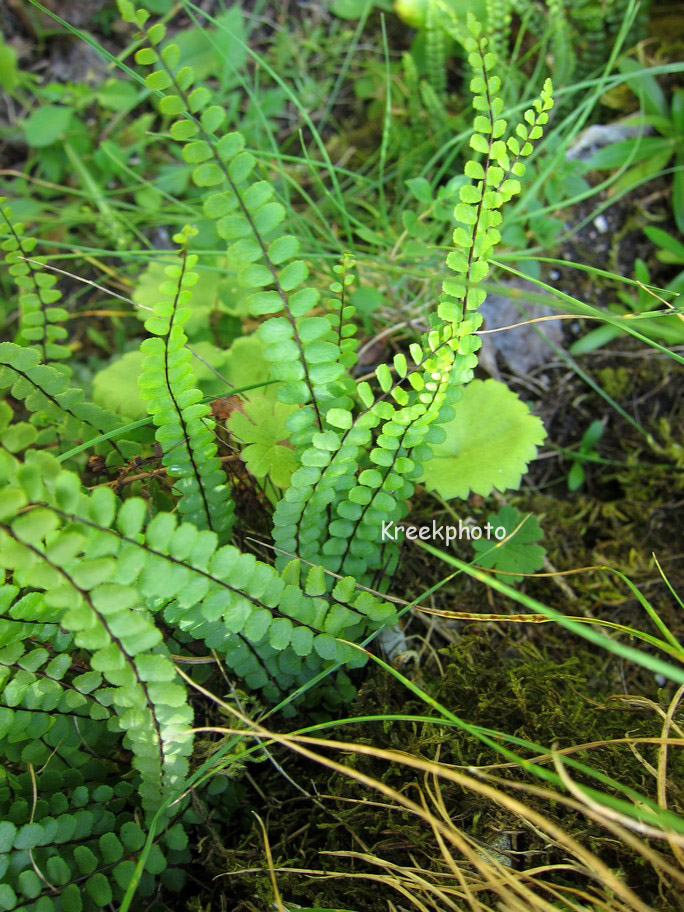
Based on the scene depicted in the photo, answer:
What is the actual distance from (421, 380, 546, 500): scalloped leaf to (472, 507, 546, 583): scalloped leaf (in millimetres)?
141

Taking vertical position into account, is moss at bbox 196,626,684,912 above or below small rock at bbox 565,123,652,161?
below

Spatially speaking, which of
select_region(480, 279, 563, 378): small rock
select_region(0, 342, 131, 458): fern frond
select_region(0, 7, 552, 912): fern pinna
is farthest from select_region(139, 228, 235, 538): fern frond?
select_region(480, 279, 563, 378): small rock

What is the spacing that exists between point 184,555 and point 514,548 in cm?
93

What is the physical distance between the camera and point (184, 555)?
1046 mm

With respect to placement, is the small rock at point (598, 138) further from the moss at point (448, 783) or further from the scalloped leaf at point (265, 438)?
the moss at point (448, 783)

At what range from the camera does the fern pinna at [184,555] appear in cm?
105

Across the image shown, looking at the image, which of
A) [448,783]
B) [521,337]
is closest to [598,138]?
[521,337]

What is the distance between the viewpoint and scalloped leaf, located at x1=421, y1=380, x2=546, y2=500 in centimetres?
158

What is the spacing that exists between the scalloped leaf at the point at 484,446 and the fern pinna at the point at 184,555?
0.58ft

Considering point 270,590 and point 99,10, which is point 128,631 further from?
point 99,10

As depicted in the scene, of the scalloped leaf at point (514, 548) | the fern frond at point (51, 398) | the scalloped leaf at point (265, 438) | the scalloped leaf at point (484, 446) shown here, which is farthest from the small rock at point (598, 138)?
the fern frond at point (51, 398)

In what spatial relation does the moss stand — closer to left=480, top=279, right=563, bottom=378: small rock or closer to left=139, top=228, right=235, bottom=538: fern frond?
left=139, top=228, right=235, bottom=538: fern frond

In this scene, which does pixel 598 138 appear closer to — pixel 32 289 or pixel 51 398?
pixel 32 289

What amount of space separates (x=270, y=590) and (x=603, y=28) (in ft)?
8.05
